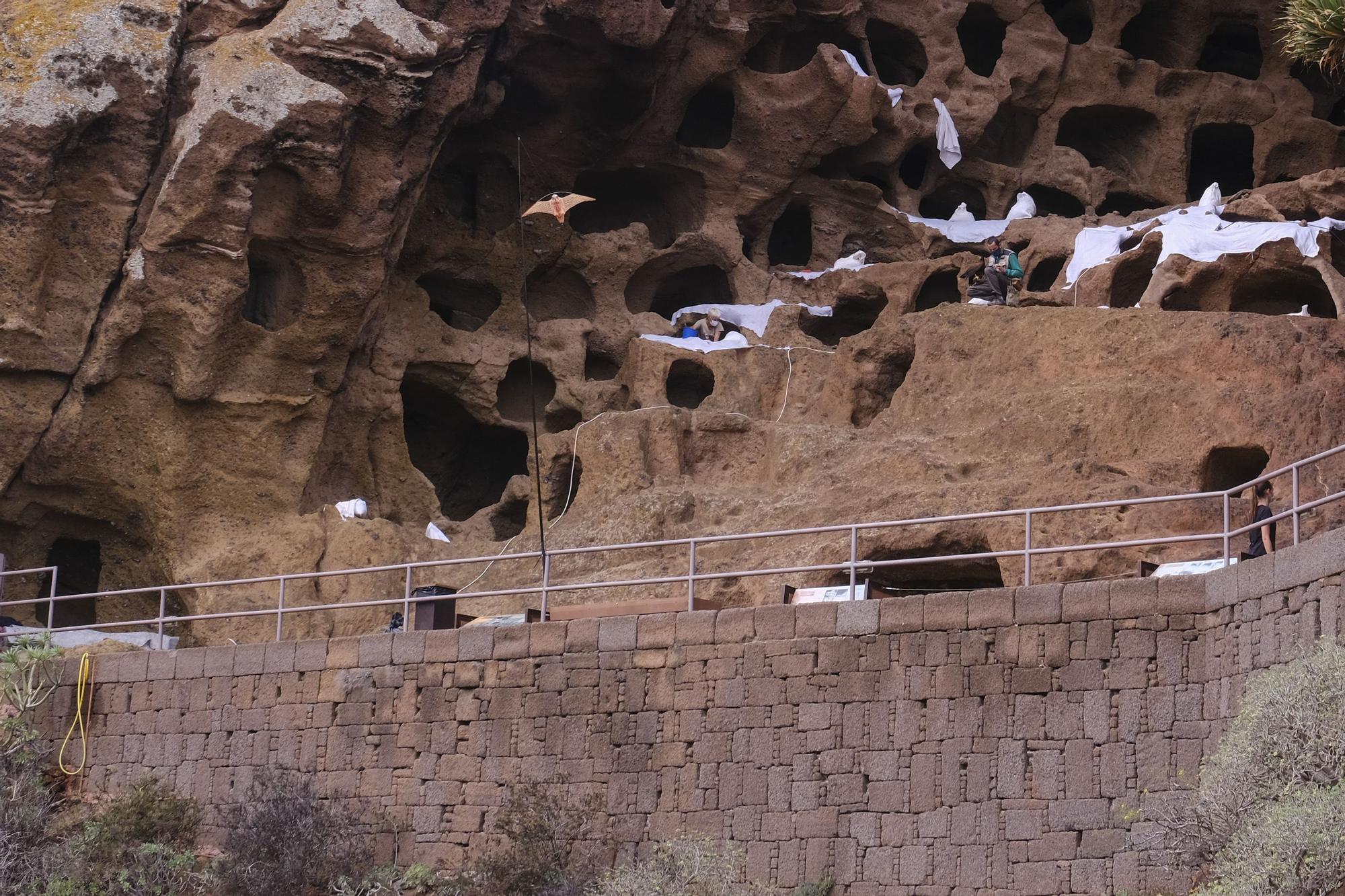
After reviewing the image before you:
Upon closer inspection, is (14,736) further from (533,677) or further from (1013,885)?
(1013,885)

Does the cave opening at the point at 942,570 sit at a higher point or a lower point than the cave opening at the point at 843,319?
lower

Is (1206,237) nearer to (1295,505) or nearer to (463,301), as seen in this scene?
(1295,505)

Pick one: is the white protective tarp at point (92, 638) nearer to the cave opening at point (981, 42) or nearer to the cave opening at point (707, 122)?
the cave opening at point (707, 122)

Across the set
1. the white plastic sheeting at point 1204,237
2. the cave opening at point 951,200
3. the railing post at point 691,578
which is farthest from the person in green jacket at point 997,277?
the railing post at point 691,578

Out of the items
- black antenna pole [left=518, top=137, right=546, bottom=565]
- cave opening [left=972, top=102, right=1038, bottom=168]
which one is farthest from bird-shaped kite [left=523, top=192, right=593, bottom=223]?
cave opening [left=972, top=102, right=1038, bottom=168]

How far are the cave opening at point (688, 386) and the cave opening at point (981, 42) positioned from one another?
848 cm

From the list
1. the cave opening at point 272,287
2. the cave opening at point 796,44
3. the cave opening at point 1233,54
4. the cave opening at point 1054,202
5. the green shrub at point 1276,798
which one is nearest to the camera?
the green shrub at point 1276,798

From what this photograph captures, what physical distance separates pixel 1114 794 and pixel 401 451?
13327 mm

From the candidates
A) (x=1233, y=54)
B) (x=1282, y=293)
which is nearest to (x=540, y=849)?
(x=1282, y=293)

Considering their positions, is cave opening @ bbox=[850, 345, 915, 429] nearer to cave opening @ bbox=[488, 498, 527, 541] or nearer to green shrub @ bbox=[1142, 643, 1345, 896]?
cave opening @ bbox=[488, 498, 527, 541]

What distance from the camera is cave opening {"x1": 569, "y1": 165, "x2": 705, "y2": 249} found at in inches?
1105

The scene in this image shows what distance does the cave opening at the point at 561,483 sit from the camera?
76.8 ft

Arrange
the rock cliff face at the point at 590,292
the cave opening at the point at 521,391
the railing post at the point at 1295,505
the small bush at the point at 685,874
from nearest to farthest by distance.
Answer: the railing post at the point at 1295,505 < the small bush at the point at 685,874 < the rock cliff face at the point at 590,292 < the cave opening at the point at 521,391

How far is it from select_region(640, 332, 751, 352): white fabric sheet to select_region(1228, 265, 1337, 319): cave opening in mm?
6166
